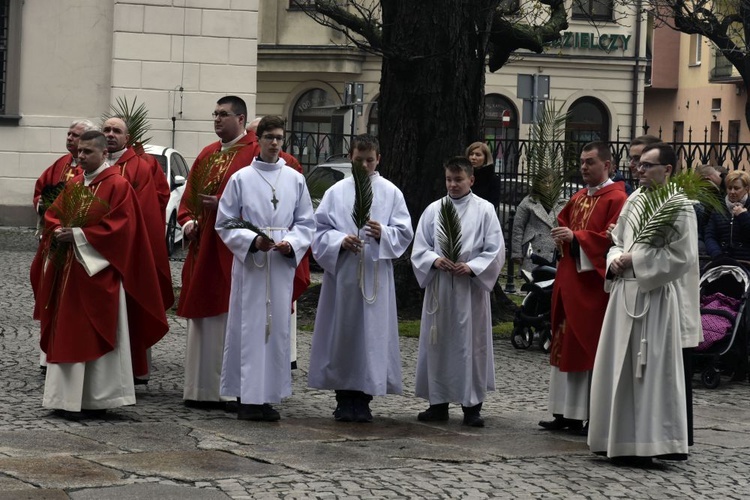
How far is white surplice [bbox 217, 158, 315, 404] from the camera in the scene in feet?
31.9

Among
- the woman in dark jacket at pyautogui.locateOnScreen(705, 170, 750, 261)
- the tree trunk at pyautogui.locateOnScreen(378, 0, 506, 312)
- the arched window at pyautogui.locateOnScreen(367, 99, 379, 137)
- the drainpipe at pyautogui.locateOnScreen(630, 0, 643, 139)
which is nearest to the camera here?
the woman in dark jacket at pyautogui.locateOnScreen(705, 170, 750, 261)

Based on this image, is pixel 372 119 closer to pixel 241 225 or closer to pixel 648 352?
pixel 241 225

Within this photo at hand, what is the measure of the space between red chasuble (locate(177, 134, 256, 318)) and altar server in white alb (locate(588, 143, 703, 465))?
281cm

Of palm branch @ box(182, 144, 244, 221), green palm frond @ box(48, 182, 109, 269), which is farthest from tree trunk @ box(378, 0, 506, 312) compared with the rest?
green palm frond @ box(48, 182, 109, 269)

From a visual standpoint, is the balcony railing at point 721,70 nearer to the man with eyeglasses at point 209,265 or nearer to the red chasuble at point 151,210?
the red chasuble at point 151,210

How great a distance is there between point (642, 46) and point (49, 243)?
36.8m

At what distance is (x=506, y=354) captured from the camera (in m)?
13.8

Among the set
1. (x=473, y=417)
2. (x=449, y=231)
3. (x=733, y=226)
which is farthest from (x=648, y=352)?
(x=733, y=226)

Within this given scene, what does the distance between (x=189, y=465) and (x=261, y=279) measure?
2.13m

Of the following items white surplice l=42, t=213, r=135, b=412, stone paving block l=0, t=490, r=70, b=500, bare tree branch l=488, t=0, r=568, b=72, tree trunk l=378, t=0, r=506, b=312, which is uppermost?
bare tree branch l=488, t=0, r=568, b=72

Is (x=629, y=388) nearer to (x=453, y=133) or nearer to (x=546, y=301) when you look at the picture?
(x=546, y=301)

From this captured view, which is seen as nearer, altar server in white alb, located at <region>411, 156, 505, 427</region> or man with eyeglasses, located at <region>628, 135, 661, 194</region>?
man with eyeglasses, located at <region>628, 135, 661, 194</region>

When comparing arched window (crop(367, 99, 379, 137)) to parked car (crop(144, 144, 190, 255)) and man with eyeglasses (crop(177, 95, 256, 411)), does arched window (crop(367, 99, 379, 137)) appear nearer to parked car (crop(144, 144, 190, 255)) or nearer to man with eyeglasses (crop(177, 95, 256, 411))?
parked car (crop(144, 144, 190, 255))

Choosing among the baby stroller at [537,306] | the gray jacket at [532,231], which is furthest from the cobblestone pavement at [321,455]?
the gray jacket at [532,231]
